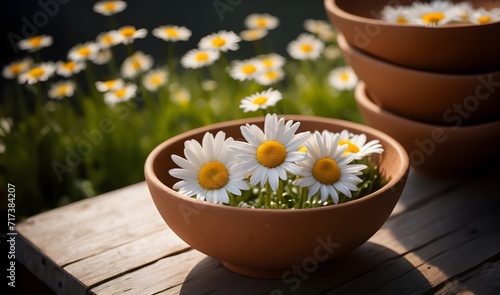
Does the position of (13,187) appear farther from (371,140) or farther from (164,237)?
(371,140)

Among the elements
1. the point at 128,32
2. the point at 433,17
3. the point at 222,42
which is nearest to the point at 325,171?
the point at 433,17

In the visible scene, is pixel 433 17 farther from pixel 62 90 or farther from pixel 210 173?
pixel 62 90

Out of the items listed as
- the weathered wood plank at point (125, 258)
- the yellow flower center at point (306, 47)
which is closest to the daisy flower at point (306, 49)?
the yellow flower center at point (306, 47)

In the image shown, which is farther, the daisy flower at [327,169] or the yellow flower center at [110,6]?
the yellow flower center at [110,6]

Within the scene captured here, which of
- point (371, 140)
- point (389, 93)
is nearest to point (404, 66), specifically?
point (389, 93)

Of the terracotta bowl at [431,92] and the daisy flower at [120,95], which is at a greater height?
the terracotta bowl at [431,92]

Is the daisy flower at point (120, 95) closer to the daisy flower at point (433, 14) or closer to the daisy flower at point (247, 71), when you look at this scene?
the daisy flower at point (247, 71)

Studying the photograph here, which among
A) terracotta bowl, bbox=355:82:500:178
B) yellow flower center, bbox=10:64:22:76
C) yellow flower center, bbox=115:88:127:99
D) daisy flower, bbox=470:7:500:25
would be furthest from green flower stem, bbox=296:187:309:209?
yellow flower center, bbox=10:64:22:76
